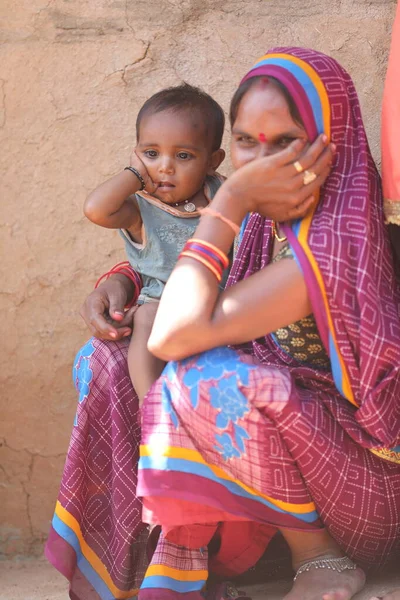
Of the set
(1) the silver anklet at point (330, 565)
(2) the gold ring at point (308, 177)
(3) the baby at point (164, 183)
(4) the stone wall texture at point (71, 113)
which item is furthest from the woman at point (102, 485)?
(4) the stone wall texture at point (71, 113)

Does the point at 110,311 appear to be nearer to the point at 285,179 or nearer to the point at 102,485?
the point at 102,485

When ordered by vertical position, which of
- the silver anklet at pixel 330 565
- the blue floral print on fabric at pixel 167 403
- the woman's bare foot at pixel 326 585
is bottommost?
the woman's bare foot at pixel 326 585

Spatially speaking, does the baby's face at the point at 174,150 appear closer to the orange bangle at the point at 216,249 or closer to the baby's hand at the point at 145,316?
the baby's hand at the point at 145,316

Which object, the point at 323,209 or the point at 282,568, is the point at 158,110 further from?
the point at 282,568

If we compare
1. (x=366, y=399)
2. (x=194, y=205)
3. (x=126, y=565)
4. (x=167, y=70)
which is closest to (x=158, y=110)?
(x=194, y=205)

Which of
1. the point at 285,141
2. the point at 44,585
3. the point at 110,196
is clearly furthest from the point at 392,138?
the point at 44,585

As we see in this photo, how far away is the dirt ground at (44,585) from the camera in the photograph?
8.16 ft

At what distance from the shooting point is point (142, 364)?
8.64 feet

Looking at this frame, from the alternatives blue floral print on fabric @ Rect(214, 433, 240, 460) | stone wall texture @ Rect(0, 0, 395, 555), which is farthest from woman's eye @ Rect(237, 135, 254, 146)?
stone wall texture @ Rect(0, 0, 395, 555)

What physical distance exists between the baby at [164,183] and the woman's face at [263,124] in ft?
1.60

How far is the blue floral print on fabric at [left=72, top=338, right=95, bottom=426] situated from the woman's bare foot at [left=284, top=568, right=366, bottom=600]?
32.4 inches

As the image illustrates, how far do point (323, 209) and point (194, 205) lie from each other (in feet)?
2.48

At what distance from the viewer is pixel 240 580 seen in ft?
9.05

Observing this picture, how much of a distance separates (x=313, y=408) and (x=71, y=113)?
1821 mm
